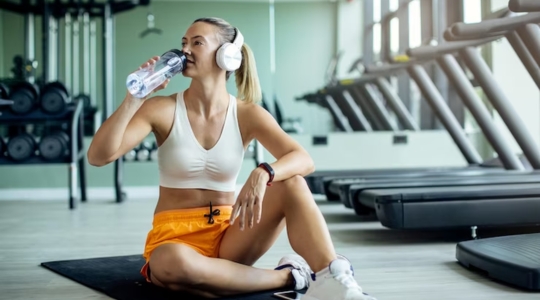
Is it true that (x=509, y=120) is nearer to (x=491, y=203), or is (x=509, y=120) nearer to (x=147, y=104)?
(x=491, y=203)

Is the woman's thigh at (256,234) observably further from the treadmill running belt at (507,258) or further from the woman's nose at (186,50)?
the treadmill running belt at (507,258)

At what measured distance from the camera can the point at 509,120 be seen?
4.24 meters

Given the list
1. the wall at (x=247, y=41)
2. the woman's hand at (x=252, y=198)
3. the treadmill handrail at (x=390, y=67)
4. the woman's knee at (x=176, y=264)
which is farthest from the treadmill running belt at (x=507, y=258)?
the wall at (x=247, y=41)

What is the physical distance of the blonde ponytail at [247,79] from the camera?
7.12 ft

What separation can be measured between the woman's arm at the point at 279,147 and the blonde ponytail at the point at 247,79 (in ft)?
0.21

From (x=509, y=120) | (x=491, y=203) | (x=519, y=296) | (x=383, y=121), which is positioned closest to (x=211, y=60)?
(x=519, y=296)

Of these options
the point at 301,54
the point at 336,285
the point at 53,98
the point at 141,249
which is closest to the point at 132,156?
the point at 53,98

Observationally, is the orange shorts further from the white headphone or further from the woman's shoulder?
the white headphone

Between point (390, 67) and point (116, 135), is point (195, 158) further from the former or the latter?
point (390, 67)

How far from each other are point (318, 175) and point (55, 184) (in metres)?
2.48

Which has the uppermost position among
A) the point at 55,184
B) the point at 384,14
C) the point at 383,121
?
the point at 384,14

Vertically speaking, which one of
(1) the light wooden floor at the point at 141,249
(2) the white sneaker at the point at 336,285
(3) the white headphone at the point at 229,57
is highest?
(3) the white headphone at the point at 229,57

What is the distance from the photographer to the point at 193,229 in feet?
6.69


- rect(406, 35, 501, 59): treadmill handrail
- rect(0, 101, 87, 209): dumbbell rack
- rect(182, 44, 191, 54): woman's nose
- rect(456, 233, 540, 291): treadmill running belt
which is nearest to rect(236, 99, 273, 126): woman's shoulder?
rect(182, 44, 191, 54): woman's nose
